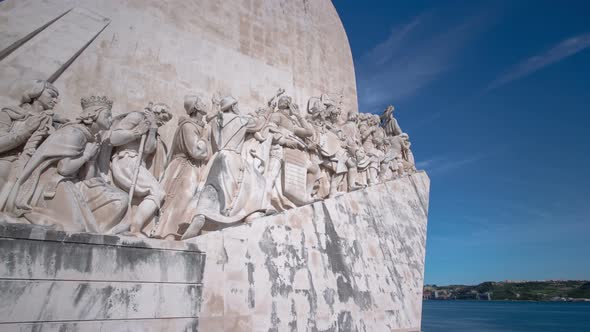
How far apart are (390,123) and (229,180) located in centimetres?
622

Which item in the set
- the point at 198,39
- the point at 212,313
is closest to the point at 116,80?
the point at 198,39

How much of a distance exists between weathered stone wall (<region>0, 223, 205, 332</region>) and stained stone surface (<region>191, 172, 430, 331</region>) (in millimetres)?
338

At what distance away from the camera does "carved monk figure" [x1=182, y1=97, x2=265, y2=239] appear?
4762mm

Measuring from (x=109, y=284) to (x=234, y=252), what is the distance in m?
1.36

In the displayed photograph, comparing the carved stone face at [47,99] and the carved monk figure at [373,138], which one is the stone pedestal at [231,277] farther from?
the carved stone face at [47,99]

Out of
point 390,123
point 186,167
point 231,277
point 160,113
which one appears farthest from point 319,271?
point 390,123

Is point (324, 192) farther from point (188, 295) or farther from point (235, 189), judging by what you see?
point (188, 295)

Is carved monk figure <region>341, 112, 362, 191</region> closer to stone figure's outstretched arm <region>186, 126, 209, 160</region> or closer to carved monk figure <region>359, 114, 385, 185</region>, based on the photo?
carved monk figure <region>359, 114, 385, 185</region>

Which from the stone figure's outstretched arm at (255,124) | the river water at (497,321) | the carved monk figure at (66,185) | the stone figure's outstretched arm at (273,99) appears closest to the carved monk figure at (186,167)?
the stone figure's outstretched arm at (255,124)

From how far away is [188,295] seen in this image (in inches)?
148

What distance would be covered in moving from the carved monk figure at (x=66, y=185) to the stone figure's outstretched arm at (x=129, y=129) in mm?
215

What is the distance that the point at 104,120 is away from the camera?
14.3ft

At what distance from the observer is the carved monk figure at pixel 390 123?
1015cm

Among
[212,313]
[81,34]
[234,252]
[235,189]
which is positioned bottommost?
[212,313]
